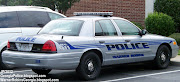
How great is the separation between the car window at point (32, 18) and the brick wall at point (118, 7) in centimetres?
1061

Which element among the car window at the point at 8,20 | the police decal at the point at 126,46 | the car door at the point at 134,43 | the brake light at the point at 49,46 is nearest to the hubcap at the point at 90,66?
the police decal at the point at 126,46

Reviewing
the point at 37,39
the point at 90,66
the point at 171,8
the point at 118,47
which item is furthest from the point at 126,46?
the point at 171,8

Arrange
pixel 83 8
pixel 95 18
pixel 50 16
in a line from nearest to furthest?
pixel 95 18 < pixel 50 16 < pixel 83 8

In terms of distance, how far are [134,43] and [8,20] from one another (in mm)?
3676

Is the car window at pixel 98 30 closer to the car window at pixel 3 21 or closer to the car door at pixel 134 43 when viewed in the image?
the car door at pixel 134 43

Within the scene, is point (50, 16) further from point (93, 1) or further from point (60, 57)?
point (93, 1)

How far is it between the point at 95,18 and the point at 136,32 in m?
1.40

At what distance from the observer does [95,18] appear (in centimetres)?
939

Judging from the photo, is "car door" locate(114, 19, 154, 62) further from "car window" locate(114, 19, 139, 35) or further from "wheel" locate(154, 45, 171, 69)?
"wheel" locate(154, 45, 171, 69)

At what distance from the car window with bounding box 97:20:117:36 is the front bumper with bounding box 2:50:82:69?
124 cm

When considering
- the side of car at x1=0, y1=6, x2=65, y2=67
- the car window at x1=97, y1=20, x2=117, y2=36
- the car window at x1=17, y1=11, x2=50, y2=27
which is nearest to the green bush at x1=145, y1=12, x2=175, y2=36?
the side of car at x1=0, y1=6, x2=65, y2=67

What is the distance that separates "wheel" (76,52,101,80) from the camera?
27.8 ft

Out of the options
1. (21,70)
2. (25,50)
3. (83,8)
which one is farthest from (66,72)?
(83,8)

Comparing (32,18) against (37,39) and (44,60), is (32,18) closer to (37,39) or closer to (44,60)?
(37,39)
